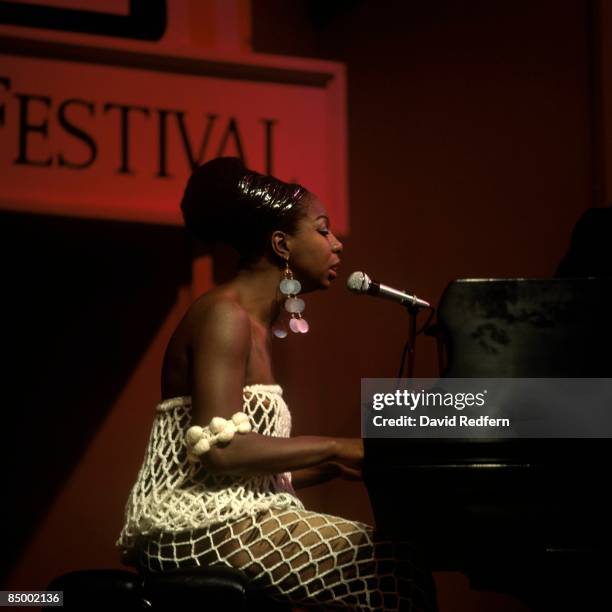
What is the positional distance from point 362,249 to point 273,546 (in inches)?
66.2

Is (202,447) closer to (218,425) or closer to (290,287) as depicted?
(218,425)

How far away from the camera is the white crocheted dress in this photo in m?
1.76

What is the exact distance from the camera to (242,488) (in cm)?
178

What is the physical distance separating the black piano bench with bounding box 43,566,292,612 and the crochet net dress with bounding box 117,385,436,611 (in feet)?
0.23

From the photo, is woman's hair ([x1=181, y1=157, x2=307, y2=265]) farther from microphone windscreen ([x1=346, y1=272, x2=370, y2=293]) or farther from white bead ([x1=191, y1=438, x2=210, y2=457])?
white bead ([x1=191, y1=438, x2=210, y2=457])

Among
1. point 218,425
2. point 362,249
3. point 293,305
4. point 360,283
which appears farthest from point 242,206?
point 362,249

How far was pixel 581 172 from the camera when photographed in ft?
10.3

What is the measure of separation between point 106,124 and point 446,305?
4.48 feet

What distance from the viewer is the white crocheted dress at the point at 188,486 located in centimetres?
176

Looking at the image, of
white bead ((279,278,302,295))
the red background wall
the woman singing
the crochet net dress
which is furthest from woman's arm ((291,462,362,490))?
the red background wall

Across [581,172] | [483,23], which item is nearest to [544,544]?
[581,172]

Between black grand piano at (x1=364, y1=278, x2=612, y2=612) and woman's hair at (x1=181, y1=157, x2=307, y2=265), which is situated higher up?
woman's hair at (x1=181, y1=157, x2=307, y2=265)

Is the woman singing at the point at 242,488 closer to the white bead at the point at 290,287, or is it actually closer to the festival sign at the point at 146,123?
the white bead at the point at 290,287

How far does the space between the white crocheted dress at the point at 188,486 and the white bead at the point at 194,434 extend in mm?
98
